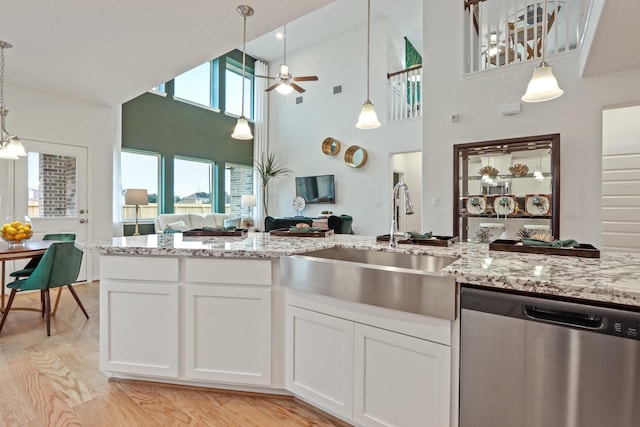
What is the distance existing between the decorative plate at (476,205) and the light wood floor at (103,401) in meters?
2.95

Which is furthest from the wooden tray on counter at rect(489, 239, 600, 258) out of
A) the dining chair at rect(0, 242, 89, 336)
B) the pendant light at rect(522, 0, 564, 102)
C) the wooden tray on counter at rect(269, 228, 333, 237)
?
the dining chair at rect(0, 242, 89, 336)

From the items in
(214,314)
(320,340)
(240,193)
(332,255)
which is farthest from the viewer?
(240,193)

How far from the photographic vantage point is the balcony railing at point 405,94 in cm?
627

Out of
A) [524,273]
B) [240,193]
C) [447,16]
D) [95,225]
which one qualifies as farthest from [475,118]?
[240,193]

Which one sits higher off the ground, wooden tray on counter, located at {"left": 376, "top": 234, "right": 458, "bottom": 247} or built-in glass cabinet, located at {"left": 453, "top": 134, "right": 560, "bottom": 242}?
built-in glass cabinet, located at {"left": 453, "top": 134, "right": 560, "bottom": 242}

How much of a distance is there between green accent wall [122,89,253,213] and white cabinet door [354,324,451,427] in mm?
6099

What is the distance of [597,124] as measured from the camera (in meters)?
3.20

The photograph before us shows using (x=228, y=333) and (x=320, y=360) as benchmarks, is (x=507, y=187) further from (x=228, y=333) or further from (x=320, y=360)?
(x=228, y=333)

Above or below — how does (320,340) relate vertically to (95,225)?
below

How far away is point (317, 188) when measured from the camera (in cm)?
776

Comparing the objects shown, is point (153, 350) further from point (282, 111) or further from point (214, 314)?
point (282, 111)

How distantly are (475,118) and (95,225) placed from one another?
543cm

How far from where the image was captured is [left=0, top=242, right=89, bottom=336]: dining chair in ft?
9.16

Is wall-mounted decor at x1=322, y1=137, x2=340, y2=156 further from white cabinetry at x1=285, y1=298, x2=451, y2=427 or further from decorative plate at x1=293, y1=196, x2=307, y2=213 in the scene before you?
white cabinetry at x1=285, y1=298, x2=451, y2=427
